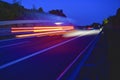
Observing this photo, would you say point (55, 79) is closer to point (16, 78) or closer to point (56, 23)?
point (16, 78)

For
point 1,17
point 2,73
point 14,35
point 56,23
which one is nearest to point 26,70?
point 2,73

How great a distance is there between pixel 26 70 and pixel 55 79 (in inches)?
85.2

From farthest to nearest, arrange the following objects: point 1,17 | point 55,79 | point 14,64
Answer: point 1,17
point 14,64
point 55,79

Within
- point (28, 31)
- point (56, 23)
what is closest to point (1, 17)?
point (56, 23)

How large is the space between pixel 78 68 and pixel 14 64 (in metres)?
2.76

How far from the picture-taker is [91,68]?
1245 cm

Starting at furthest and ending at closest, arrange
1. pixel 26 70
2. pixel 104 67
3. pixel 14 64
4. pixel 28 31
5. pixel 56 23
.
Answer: pixel 56 23
pixel 28 31
pixel 14 64
pixel 104 67
pixel 26 70

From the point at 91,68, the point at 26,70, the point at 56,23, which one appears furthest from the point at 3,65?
the point at 56,23

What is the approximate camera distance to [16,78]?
32.9 feet

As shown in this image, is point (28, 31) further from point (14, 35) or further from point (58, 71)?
point (58, 71)

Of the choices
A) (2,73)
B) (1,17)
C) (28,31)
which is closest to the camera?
(2,73)

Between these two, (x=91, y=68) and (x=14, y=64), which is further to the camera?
(x=14, y=64)

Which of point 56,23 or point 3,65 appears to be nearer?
point 3,65

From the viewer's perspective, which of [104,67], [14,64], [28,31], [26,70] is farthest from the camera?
[28,31]
